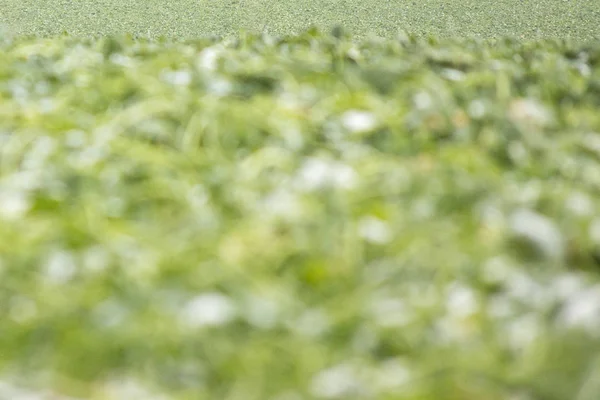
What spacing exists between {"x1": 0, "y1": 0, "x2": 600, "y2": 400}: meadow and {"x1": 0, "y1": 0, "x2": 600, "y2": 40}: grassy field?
554cm

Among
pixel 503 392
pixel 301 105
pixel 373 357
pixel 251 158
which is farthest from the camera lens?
pixel 301 105

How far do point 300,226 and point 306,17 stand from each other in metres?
6.86

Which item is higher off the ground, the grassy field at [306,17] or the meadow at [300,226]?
the grassy field at [306,17]

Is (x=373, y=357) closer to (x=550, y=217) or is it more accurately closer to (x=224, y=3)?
(x=550, y=217)

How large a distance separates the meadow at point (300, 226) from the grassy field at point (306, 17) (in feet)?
18.2

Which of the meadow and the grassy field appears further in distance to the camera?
the grassy field

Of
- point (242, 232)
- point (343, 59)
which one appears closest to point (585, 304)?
point (242, 232)

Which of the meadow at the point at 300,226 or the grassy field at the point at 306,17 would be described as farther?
the grassy field at the point at 306,17

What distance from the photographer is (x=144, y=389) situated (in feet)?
5.02

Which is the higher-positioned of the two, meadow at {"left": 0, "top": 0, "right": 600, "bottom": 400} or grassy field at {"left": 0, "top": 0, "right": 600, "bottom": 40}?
grassy field at {"left": 0, "top": 0, "right": 600, "bottom": 40}

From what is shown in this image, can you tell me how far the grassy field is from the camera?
26.7ft

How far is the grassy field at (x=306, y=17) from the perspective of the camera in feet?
26.7

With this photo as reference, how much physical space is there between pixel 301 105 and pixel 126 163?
1.74 feet

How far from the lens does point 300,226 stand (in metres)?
1.85
